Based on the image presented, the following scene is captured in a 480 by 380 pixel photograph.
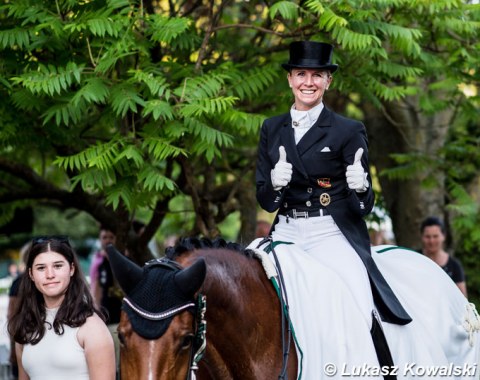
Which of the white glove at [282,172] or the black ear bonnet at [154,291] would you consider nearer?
the black ear bonnet at [154,291]

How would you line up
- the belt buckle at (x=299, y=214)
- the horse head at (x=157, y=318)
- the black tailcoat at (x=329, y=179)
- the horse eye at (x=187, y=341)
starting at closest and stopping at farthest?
1. the horse head at (x=157, y=318)
2. the horse eye at (x=187, y=341)
3. the black tailcoat at (x=329, y=179)
4. the belt buckle at (x=299, y=214)

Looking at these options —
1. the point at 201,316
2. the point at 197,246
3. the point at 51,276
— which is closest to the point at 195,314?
the point at 201,316

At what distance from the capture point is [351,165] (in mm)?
5527

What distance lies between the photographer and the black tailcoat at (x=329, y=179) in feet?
18.6

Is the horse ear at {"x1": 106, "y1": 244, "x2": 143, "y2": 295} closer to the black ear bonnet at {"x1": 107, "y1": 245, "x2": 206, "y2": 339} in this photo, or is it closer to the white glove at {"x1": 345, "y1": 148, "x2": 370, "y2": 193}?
the black ear bonnet at {"x1": 107, "y1": 245, "x2": 206, "y2": 339}

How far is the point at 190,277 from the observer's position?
170 inches

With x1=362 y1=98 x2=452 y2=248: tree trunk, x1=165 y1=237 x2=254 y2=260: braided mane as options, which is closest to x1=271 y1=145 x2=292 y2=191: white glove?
x1=165 y1=237 x2=254 y2=260: braided mane

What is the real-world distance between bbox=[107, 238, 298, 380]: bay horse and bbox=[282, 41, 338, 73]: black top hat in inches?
56.3

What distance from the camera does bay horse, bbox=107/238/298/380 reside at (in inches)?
167

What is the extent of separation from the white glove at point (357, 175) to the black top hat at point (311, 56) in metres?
0.72

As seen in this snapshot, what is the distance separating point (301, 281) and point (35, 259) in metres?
1.72

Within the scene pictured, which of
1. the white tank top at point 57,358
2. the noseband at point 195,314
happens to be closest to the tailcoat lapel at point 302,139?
the noseband at point 195,314

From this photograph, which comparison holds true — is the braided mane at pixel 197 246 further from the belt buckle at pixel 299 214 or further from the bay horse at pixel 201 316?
the belt buckle at pixel 299 214

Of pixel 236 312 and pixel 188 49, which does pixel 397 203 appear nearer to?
pixel 188 49
